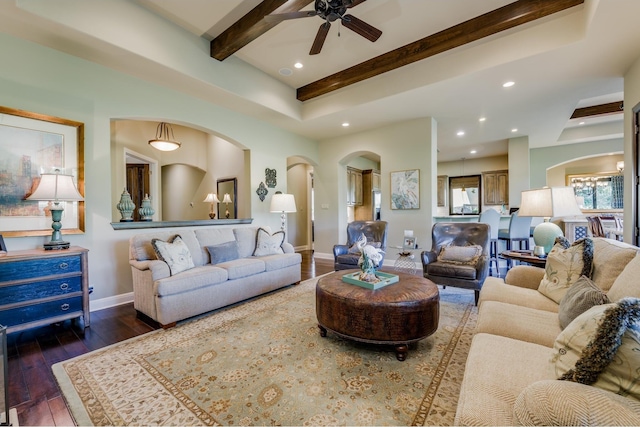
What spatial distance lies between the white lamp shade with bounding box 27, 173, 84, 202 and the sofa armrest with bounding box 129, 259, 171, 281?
909 mm

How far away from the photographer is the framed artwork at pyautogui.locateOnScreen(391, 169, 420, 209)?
5.37 meters

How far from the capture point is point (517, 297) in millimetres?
2160

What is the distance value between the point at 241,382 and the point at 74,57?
3952 mm

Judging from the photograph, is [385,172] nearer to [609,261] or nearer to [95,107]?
[609,261]

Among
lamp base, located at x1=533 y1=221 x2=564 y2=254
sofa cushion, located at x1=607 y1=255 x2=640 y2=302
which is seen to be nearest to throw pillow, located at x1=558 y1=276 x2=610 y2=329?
sofa cushion, located at x1=607 y1=255 x2=640 y2=302

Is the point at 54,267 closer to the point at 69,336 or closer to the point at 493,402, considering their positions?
the point at 69,336

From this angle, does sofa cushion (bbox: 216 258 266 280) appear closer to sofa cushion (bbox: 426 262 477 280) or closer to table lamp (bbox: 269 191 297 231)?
table lamp (bbox: 269 191 297 231)

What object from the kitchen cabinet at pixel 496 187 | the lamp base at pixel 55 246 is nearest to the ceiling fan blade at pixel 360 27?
the lamp base at pixel 55 246

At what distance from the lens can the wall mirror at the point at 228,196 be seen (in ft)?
22.1

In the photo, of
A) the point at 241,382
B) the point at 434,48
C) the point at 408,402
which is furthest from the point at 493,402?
the point at 434,48

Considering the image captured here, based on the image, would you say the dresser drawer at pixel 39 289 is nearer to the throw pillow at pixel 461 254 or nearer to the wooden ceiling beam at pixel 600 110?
the throw pillow at pixel 461 254

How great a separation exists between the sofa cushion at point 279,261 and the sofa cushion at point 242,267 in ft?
0.31

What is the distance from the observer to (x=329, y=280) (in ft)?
8.67

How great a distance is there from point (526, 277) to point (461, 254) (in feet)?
3.32
